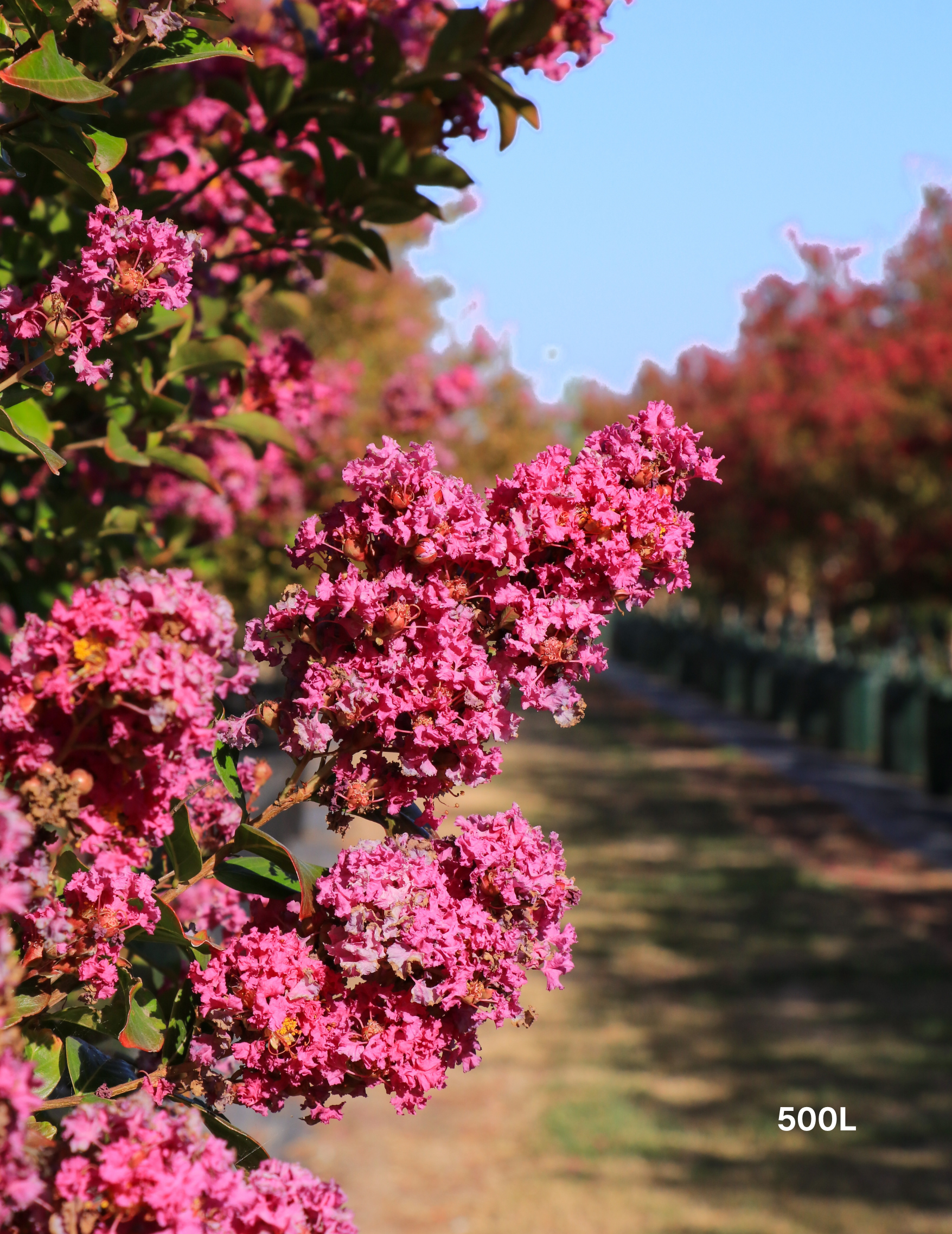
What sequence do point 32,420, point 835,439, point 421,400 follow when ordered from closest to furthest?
→ 1. point 32,420
2. point 421,400
3. point 835,439

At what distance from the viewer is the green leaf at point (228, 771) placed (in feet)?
4.36

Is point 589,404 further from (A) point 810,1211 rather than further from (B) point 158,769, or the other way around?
(B) point 158,769

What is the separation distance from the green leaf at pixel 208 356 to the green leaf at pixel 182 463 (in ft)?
0.38

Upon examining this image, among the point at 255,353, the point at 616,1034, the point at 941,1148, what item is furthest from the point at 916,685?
the point at 255,353

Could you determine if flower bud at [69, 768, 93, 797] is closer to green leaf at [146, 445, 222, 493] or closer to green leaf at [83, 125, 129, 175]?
green leaf at [83, 125, 129, 175]

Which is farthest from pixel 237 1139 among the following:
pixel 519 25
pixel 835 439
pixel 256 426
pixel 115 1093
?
pixel 835 439

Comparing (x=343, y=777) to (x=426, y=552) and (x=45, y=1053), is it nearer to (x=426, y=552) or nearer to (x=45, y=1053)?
(x=426, y=552)

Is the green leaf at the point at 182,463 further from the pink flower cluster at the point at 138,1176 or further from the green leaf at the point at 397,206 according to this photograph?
the pink flower cluster at the point at 138,1176

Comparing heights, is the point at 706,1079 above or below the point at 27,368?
below

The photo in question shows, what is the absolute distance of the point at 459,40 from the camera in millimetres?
1934

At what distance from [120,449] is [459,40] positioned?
77 centimetres

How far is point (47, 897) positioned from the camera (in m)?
1.18

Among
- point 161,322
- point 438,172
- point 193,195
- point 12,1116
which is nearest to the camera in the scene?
point 12,1116

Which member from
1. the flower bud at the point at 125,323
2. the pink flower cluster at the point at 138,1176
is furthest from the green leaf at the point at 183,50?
the pink flower cluster at the point at 138,1176
